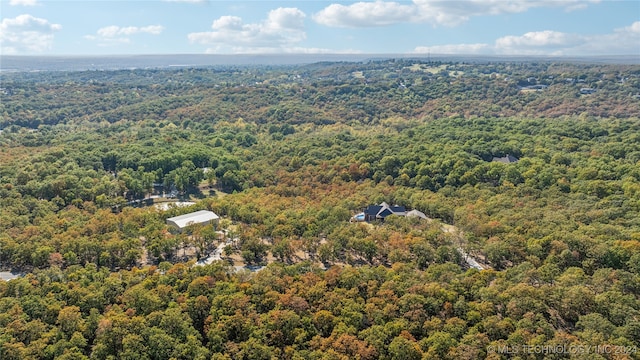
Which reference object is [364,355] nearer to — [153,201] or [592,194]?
[592,194]

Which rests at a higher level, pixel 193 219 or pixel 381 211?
pixel 381 211

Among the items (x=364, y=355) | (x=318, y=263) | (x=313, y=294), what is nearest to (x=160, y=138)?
(x=318, y=263)

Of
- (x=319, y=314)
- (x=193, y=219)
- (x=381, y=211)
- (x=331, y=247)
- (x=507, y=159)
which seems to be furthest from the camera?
(x=507, y=159)

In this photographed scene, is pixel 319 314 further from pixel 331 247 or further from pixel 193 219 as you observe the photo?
pixel 193 219

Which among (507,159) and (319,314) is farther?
(507,159)

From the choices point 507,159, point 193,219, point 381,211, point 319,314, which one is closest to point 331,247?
point 319,314

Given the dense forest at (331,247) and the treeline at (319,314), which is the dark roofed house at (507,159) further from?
the treeline at (319,314)
